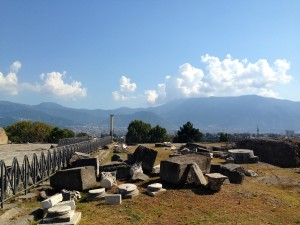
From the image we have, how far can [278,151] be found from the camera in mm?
26109

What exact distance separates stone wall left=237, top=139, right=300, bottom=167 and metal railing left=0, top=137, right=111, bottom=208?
15.7m

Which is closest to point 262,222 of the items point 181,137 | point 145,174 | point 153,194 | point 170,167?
point 153,194

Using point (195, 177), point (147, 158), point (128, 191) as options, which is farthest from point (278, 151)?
point (128, 191)

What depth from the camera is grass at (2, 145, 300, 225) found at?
409 inches

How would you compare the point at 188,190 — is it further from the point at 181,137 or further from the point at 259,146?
the point at 181,137

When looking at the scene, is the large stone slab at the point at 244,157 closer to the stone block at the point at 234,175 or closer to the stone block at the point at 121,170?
the stone block at the point at 234,175

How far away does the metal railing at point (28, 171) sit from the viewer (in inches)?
442

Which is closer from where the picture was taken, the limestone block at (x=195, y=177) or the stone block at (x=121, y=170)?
the limestone block at (x=195, y=177)

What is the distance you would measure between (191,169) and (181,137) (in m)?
40.1

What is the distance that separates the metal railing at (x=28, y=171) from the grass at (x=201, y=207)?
91cm

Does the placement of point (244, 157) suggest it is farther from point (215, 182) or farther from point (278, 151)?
point (215, 182)

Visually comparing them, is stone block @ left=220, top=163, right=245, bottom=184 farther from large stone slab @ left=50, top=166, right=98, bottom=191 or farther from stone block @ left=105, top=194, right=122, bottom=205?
large stone slab @ left=50, top=166, right=98, bottom=191

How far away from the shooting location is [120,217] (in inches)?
414

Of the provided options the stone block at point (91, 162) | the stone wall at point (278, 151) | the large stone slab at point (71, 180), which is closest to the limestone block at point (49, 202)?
the large stone slab at point (71, 180)
